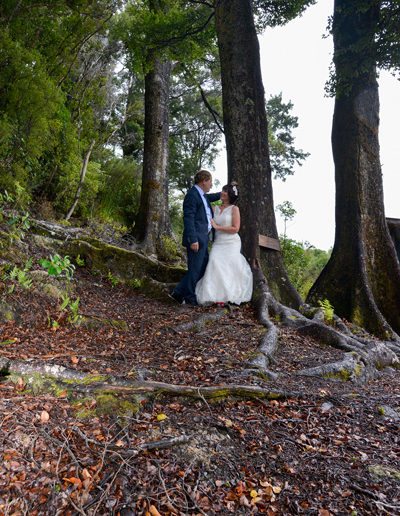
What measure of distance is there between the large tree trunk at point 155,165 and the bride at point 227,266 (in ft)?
10.7

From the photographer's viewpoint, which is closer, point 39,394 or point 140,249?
point 39,394

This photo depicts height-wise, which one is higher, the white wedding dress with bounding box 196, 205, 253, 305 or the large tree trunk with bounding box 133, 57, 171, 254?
Answer: the large tree trunk with bounding box 133, 57, 171, 254

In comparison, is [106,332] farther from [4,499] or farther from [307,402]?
[4,499]

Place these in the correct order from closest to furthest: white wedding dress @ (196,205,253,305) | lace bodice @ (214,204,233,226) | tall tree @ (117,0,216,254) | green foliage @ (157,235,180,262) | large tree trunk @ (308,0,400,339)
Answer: white wedding dress @ (196,205,253,305), lace bodice @ (214,204,233,226), large tree trunk @ (308,0,400,339), tall tree @ (117,0,216,254), green foliage @ (157,235,180,262)

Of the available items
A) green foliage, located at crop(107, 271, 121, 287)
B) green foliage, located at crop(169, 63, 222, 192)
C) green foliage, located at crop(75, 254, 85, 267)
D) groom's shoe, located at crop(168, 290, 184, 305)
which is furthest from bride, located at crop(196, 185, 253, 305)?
green foliage, located at crop(169, 63, 222, 192)

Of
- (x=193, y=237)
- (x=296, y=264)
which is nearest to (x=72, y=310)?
(x=193, y=237)

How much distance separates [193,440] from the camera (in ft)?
7.37

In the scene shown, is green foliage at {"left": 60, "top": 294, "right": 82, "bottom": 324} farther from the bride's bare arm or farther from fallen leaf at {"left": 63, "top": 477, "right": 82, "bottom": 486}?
the bride's bare arm

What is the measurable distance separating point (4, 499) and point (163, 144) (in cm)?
891

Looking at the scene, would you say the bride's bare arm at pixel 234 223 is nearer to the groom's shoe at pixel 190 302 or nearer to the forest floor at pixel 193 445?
the groom's shoe at pixel 190 302

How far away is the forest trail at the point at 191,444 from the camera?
183 cm

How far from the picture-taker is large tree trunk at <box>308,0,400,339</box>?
674 centimetres

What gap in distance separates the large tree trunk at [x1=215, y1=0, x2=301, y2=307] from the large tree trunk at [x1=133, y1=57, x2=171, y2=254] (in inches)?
134

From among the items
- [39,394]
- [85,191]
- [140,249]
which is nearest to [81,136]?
[85,191]
